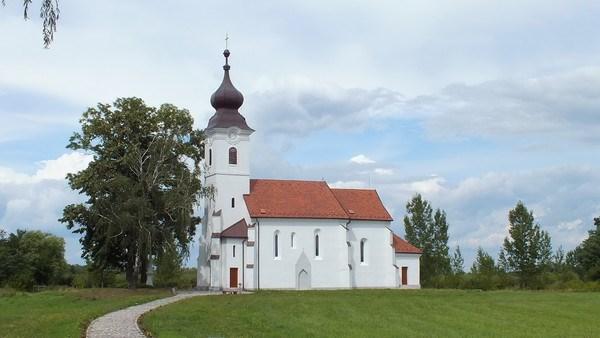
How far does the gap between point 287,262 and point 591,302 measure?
1068 inches

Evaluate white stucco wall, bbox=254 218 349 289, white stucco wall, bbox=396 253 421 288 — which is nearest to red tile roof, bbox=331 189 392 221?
white stucco wall, bbox=254 218 349 289

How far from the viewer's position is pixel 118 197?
167 ft

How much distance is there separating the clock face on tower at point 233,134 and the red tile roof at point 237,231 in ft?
22.5

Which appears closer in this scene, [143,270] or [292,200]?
[143,270]

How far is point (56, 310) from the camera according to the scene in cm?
3478

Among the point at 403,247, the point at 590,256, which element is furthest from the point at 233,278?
the point at 590,256

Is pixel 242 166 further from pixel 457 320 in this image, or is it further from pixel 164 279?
pixel 457 320

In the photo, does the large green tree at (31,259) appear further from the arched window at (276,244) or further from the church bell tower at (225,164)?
the arched window at (276,244)

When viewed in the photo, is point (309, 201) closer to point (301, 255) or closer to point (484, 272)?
point (301, 255)

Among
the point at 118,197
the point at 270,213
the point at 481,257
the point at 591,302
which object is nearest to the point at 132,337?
the point at 591,302

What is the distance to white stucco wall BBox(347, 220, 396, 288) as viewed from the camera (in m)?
64.9

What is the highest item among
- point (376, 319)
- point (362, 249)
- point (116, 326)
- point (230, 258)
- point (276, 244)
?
point (276, 244)

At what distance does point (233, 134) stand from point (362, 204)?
43.3 feet

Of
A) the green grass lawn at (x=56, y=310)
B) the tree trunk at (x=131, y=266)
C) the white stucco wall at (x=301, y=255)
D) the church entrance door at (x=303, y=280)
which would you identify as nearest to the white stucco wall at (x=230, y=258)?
the white stucco wall at (x=301, y=255)
